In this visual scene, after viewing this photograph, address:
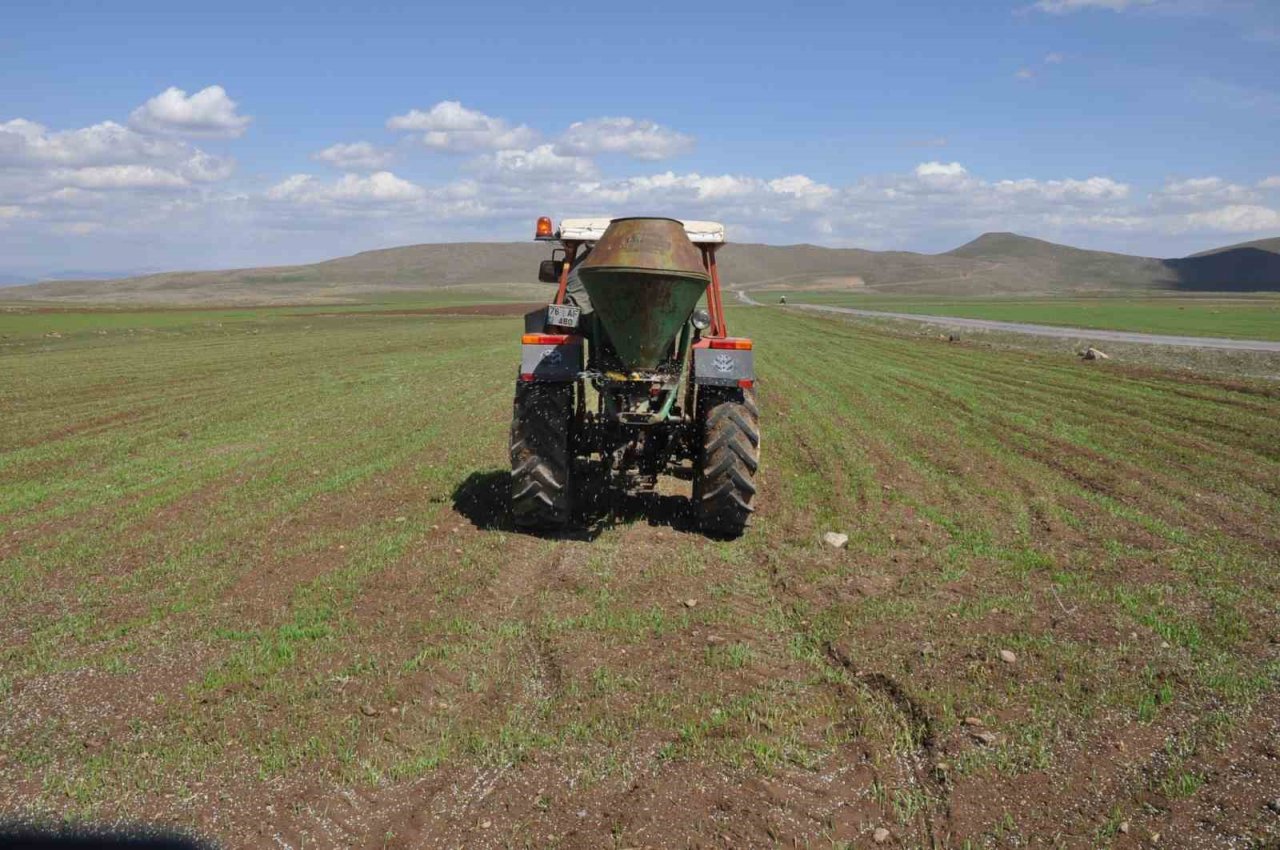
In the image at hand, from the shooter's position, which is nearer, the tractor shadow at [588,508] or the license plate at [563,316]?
the license plate at [563,316]

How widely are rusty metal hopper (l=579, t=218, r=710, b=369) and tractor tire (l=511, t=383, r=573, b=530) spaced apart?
0.91 m

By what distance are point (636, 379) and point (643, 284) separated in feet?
3.05

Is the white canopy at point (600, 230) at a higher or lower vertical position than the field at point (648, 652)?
higher

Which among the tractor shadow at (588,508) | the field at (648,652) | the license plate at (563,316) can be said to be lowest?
the field at (648,652)

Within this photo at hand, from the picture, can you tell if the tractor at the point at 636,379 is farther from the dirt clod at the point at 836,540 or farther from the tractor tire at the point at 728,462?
the dirt clod at the point at 836,540

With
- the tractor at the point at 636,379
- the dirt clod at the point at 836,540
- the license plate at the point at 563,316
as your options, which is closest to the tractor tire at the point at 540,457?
the tractor at the point at 636,379

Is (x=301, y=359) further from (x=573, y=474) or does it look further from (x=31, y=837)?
(x=31, y=837)

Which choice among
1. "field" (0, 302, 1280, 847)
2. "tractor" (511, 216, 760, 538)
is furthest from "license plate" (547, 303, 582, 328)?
"field" (0, 302, 1280, 847)

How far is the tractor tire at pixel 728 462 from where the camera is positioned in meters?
7.86

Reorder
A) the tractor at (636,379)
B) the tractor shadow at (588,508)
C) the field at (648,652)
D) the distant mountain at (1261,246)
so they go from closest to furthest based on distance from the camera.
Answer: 1. the field at (648,652)
2. the tractor at (636,379)
3. the tractor shadow at (588,508)
4. the distant mountain at (1261,246)

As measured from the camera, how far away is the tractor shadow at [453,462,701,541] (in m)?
8.53

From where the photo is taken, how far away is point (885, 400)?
1722 centimetres

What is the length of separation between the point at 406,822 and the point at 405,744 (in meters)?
0.66

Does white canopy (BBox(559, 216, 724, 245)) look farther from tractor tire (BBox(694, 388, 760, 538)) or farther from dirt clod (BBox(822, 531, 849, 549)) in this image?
dirt clod (BBox(822, 531, 849, 549))
